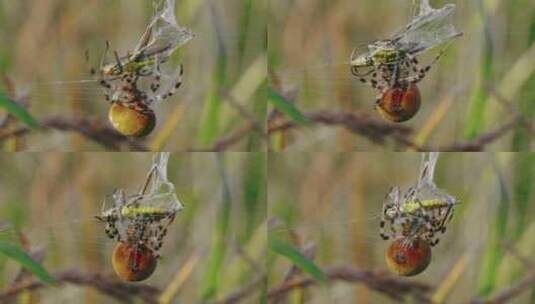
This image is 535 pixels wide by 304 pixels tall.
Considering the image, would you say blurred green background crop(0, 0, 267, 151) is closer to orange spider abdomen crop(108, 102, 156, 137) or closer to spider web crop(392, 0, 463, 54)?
orange spider abdomen crop(108, 102, 156, 137)

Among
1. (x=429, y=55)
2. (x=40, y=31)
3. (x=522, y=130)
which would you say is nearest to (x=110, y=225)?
(x=40, y=31)

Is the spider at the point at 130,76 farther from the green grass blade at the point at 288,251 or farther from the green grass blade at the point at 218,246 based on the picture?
the green grass blade at the point at 288,251

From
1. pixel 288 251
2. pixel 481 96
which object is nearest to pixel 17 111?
pixel 288 251

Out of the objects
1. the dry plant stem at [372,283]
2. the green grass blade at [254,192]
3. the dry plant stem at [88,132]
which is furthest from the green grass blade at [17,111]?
the dry plant stem at [372,283]

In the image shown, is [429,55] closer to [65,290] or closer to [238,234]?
[238,234]

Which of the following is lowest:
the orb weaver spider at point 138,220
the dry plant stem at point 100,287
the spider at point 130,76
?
the dry plant stem at point 100,287

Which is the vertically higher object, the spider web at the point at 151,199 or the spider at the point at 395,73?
the spider at the point at 395,73
